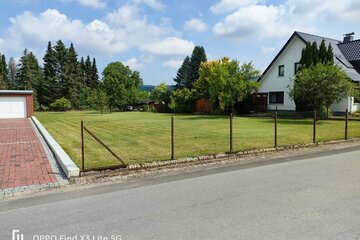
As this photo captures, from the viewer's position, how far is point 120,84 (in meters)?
50.3

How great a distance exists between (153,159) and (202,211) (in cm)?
379

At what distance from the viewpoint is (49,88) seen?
59.3 metres

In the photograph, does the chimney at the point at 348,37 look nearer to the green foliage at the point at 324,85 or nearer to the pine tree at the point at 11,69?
the green foliage at the point at 324,85

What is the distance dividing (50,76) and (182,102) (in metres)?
36.9

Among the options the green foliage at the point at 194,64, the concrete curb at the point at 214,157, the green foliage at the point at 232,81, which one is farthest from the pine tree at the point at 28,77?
the concrete curb at the point at 214,157

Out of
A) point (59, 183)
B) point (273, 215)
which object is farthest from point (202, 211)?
point (59, 183)

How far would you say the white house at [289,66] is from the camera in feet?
88.0

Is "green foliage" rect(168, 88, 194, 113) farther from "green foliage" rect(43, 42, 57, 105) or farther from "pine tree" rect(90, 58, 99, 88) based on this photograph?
"pine tree" rect(90, 58, 99, 88)

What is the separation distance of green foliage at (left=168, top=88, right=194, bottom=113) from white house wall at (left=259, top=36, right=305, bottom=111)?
10.6 meters

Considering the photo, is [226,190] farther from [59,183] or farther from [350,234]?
[59,183]

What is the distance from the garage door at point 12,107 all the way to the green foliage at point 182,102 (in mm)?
18456

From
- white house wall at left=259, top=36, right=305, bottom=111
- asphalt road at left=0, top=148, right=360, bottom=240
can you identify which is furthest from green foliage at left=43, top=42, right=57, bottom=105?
asphalt road at left=0, top=148, right=360, bottom=240

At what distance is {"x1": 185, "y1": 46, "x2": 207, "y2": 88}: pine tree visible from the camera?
53906 millimetres

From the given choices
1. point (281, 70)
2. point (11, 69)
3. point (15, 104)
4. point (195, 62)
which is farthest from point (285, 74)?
point (11, 69)
